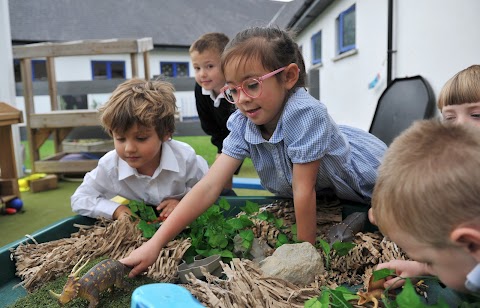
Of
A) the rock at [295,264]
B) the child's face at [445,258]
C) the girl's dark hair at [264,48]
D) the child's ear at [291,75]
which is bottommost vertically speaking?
the rock at [295,264]

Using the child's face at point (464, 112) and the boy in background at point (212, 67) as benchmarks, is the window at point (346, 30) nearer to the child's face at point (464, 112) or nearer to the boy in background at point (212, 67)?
the boy in background at point (212, 67)

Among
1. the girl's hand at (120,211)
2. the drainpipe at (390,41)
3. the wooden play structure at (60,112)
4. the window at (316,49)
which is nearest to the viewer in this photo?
the girl's hand at (120,211)

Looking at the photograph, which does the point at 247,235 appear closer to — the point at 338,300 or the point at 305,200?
the point at 305,200

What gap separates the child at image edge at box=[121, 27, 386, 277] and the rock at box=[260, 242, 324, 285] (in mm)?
149

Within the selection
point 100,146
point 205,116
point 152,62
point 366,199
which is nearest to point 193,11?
point 152,62

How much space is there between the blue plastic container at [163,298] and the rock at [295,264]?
0.37 m

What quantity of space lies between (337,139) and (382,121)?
152 centimetres

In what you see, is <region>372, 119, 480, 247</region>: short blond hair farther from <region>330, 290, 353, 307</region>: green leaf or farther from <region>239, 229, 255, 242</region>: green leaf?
<region>239, 229, 255, 242</region>: green leaf

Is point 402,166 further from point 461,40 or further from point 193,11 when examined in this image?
point 193,11

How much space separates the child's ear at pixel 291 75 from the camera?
1323 mm

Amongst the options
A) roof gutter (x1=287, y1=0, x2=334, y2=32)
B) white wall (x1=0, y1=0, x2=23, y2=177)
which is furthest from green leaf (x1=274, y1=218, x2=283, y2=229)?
roof gutter (x1=287, y1=0, x2=334, y2=32)

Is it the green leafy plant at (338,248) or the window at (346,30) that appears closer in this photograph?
the green leafy plant at (338,248)

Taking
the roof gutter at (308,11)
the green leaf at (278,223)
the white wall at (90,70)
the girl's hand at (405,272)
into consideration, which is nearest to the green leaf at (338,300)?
the girl's hand at (405,272)

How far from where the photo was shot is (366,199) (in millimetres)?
1539
